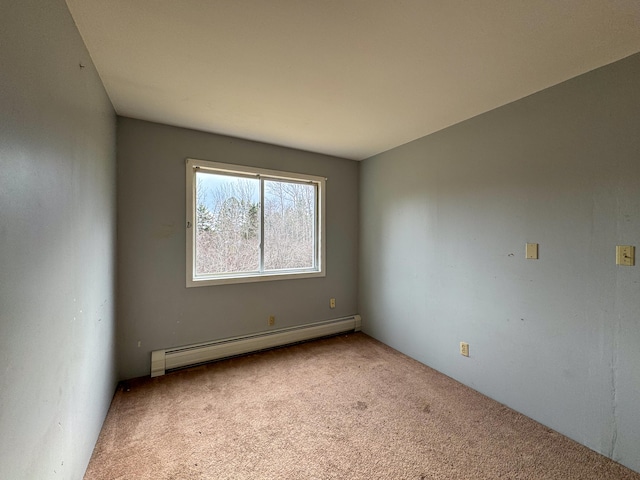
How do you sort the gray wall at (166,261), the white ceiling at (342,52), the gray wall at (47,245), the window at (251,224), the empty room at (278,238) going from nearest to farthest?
the gray wall at (47,245), the empty room at (278,238), the white ceiling at (342,52), the gray wall at (166,261), the window at (251,224)

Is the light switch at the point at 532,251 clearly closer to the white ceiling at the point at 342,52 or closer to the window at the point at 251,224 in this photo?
the white ceiling at the point at 342,52

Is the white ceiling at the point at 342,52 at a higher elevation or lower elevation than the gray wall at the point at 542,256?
higher

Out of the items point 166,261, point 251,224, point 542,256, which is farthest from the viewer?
point 251,224

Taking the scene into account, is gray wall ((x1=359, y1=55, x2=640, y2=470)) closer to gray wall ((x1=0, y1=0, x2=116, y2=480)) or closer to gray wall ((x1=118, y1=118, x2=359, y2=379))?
gray wall ((x1=118, y1=118, x2=359, y2=379))

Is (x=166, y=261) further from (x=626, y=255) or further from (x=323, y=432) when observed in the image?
(x=626, y=255)

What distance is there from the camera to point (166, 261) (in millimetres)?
2660

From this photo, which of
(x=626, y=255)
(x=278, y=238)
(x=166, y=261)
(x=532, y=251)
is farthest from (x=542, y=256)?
(x=166, y=261)

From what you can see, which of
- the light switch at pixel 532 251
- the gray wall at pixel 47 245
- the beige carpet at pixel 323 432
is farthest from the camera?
the light switch at pixel 532 251

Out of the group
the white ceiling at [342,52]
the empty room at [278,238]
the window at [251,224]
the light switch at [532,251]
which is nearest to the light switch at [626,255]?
the empty room at [278,238]

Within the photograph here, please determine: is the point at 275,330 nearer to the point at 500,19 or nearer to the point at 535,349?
the point at 535,349

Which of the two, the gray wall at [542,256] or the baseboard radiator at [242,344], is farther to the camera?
the baseboard radiator at [242,344]

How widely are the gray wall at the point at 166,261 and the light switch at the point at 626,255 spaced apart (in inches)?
111

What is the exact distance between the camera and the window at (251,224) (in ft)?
9.35

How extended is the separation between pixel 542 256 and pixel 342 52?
196 cm
